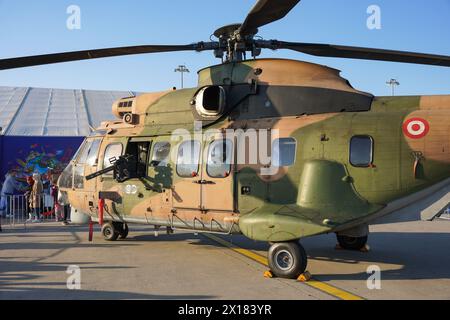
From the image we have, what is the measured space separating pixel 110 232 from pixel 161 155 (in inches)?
122

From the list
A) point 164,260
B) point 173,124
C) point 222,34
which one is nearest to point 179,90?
point 173,124

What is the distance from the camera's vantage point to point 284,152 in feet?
24.5

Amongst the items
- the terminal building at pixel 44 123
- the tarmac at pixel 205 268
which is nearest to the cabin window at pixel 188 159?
the tarmac at pixel 205 268

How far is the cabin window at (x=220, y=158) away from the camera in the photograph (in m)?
7.87

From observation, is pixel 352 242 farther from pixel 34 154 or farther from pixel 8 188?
pixel 34 154

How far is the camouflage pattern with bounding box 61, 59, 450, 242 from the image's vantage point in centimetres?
668

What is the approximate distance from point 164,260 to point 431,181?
4.89m

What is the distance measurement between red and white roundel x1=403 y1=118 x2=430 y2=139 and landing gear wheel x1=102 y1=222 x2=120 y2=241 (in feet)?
23.3

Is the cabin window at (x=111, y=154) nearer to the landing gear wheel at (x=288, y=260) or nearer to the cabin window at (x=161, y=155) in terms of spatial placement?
the cabin window at (x=161, y=155)

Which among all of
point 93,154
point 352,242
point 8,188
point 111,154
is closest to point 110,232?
point 93,154

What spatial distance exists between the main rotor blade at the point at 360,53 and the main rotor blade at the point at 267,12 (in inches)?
43.3

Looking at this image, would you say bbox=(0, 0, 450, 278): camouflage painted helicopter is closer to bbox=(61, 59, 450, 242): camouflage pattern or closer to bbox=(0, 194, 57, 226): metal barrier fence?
bbox=(61, 59, 450, 242): camouflage pattern

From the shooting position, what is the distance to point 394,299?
5.67 m
